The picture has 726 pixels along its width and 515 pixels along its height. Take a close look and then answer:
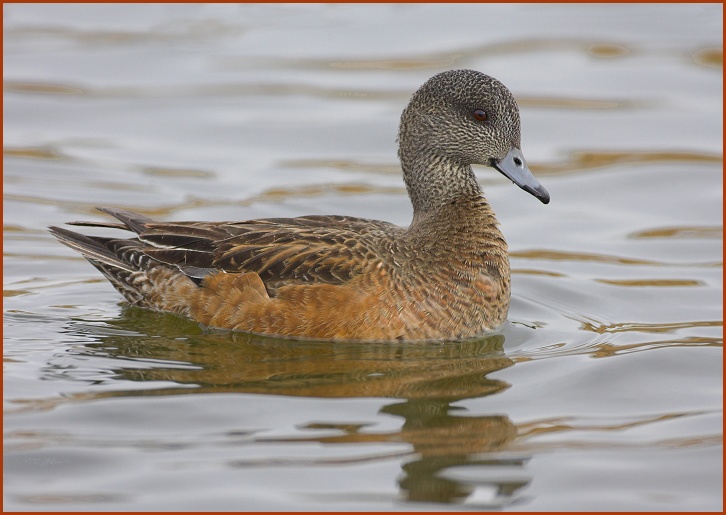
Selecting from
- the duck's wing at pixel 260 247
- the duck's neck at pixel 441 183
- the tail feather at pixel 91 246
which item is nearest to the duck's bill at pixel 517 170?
the duck's neck at pixel 441 183

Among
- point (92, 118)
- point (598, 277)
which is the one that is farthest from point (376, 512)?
point (92, 118)

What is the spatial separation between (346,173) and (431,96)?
4251 millimetres

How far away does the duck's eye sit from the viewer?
30.5 ft

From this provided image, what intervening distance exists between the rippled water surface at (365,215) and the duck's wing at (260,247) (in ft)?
1.49

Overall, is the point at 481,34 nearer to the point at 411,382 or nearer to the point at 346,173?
the point at 346,173

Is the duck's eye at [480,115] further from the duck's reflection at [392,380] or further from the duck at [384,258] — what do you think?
the duck's reflection at [392,380]

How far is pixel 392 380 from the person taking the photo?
328 inches

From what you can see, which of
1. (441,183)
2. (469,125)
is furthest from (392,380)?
(469,125)

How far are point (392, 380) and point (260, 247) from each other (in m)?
1.59

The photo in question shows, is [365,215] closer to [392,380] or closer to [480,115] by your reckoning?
[480,115]

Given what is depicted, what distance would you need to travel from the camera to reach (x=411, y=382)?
830 centimetres

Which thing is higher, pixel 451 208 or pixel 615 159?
pixel 615 159

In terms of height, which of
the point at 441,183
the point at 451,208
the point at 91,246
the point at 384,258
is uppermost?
the point at 441,183

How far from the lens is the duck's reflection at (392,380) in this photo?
6.97 meters
